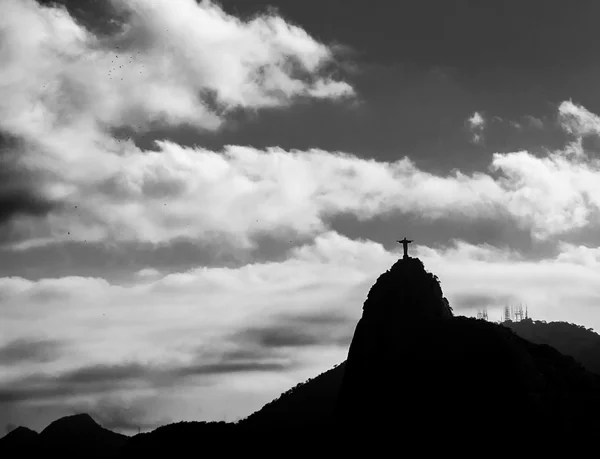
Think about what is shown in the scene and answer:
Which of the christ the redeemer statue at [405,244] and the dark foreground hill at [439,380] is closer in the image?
the dark foreground hill at [439,380]

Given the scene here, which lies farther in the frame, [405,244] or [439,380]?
[405,244]

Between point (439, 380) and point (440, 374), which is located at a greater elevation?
point (440, 374)

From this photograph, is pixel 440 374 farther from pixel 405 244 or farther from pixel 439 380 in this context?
pixel 405 244

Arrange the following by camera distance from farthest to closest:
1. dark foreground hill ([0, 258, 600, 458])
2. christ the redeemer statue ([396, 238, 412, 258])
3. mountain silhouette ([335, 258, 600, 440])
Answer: christ the redeemer statue ([396, 238, 412, 258]) < mountain silhouette ([335, 258, 600, 440]) < dark foreground hill ([0, 258, 600, 458])

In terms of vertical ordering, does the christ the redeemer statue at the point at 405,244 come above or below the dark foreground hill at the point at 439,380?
above

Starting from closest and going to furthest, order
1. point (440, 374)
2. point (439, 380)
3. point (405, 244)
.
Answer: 1. point (439, 380)
2. point (440, 374)
3. point (405, 244)

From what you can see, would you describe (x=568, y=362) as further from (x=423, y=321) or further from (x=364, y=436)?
(x=364, y=436)

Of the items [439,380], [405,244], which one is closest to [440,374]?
[439,380]

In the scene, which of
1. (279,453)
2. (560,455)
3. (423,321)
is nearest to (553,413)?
(560,455)

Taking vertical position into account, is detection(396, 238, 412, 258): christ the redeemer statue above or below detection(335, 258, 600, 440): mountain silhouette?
above
